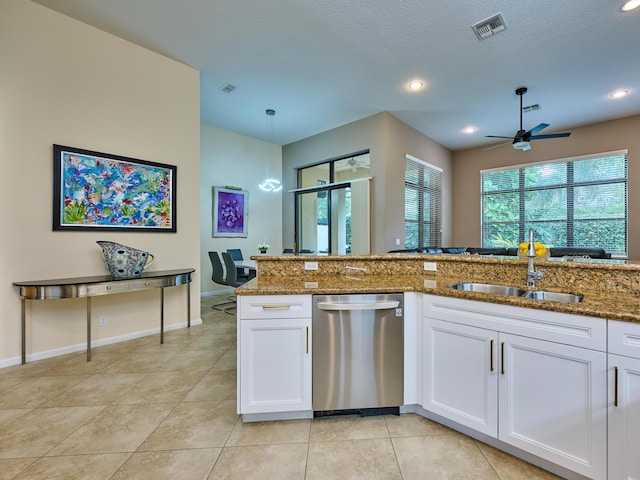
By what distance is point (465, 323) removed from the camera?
1669 mm

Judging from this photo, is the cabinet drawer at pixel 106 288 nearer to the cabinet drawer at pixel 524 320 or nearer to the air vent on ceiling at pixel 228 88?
the cabinet drawer at pixel 524 320

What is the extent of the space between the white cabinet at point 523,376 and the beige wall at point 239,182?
4.86m

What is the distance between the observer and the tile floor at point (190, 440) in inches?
58.1

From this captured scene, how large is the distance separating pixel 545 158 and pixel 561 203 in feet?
3.14

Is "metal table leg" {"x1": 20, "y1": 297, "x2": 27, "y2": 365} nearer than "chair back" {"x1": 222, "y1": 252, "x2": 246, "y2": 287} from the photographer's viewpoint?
Yes

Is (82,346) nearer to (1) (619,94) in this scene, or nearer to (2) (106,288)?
(2) (106,288)

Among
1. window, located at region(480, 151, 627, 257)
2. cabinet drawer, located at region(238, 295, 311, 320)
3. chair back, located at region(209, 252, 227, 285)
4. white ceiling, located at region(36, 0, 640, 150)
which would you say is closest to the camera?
cabinet drawer, located at region(238, 295, 311, 320)

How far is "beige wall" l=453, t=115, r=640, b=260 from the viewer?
518 cm

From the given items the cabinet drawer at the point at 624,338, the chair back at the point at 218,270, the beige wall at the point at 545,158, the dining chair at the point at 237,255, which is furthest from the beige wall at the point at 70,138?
the beige wall at the point at 545,158

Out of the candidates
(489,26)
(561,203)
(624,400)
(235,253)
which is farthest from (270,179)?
(561,203)

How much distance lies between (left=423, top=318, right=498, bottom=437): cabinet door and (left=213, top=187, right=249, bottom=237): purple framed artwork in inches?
194

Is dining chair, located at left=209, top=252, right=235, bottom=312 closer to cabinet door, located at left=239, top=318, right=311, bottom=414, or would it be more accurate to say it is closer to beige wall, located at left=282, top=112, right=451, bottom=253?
beige wall, located at left=282, top=112, right=451, bottom=253

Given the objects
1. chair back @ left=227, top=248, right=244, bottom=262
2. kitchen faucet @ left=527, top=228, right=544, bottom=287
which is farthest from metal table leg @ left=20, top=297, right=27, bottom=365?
kitchen faucet @ left=527, top=228, right=544, bottom=287

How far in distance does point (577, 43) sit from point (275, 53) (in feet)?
10.7
